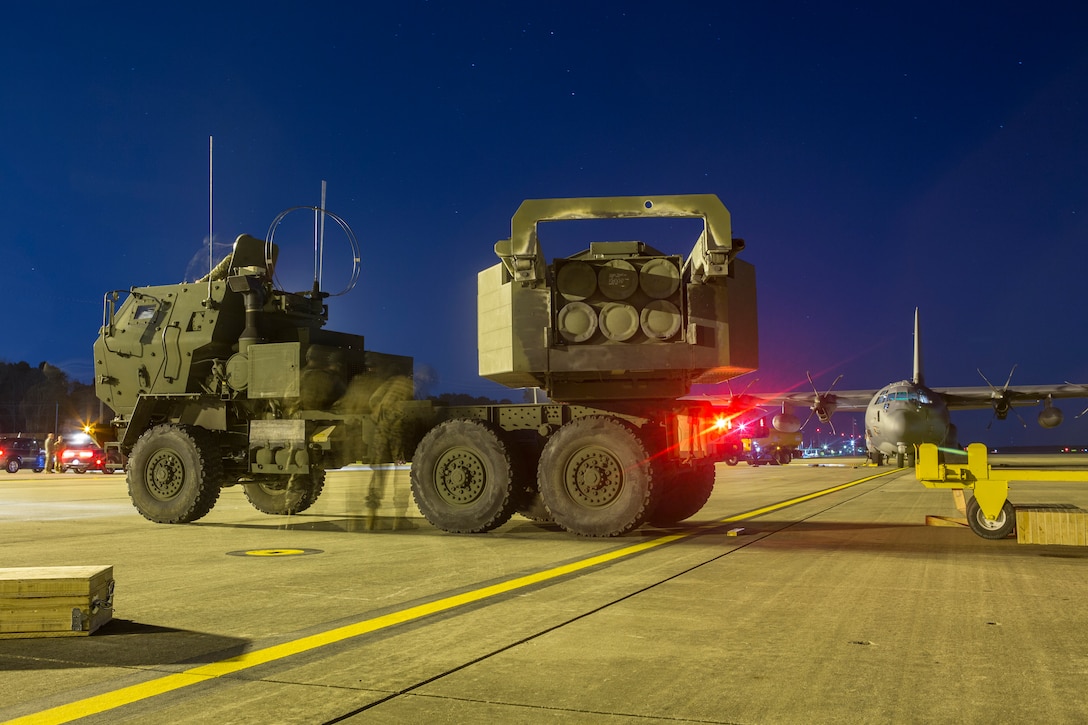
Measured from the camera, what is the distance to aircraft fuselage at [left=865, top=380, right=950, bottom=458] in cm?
3325

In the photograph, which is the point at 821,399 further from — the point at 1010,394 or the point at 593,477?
the point at 593,477

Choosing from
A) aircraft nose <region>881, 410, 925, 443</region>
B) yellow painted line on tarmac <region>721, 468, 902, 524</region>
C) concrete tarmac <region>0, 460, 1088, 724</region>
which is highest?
aircraft nose <region>881, 410, 925, 443</region>

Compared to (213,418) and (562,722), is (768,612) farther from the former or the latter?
(213,418)

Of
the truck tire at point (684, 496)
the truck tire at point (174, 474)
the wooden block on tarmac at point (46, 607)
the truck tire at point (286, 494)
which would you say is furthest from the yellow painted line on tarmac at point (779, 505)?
the wooden block on tarmac at point (46, 607)

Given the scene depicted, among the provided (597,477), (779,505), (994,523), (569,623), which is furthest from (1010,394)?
(569,623)

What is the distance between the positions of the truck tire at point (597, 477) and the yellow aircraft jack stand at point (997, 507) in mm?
3252

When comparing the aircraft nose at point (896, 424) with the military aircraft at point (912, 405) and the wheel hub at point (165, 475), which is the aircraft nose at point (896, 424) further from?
the wheel hub at point (165, 475)

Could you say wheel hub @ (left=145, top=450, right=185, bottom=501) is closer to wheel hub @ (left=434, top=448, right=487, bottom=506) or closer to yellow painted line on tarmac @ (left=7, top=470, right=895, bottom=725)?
wheel hub @ (left=434, top=448, right=487, bottom=506)

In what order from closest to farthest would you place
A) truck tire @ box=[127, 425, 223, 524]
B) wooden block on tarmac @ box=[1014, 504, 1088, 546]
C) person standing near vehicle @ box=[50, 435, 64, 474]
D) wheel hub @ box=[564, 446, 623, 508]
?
1. wooden block on tarmac @ box=[1014, 504, 1088, 546]
2. wheel hub @ box=[564, 446, 623, 508]
3. truck tire @ box=[127, 425, 223, 524]
4. person standing near vehicle @ box=[50, 435, 64, 474]

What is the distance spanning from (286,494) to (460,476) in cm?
525

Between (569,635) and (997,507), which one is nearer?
(569,635)

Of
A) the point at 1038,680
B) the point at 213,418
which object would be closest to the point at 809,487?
the point at 213,418

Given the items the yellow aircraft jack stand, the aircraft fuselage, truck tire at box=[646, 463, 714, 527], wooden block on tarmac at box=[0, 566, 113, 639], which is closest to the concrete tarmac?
wooden block on tarmac at box=[0, 566, 113, 639]

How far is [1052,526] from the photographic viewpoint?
9703 mm
